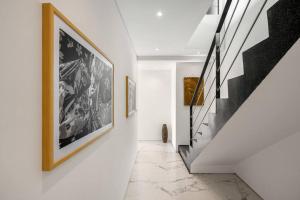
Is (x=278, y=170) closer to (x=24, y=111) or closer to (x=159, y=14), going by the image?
(x=159, y=14)

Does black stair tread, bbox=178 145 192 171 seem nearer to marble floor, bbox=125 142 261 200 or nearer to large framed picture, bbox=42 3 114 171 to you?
marble floor, bbox=125 142 261 200

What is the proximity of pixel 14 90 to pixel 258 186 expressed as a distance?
10.7ft

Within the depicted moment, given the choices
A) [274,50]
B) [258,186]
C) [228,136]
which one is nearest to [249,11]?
[228,136]

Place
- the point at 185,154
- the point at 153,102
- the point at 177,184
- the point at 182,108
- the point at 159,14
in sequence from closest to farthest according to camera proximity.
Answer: the point at 159,14
the point at 177,184
the point at 185,154
the point at 182,108
the point at 153,102

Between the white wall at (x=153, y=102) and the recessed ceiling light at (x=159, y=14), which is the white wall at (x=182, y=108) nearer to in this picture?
the white wall at (x=153, y=102)

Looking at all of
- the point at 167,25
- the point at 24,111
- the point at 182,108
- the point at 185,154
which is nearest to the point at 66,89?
the point at 24,111

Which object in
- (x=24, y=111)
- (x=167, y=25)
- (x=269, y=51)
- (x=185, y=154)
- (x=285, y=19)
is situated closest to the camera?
(x=24, y=111)

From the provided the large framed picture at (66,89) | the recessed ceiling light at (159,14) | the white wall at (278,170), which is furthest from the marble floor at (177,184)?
the recessed ceiling light at (159,14)

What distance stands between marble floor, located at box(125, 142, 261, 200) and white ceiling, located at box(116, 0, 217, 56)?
250cm

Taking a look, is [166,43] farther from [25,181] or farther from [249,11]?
[25,181]

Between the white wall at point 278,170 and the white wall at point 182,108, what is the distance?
2162 mm

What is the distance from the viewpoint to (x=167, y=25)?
2934mm

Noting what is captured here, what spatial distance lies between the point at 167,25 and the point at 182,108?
2.67 metres

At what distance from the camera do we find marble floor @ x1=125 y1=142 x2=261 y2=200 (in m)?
2.85
